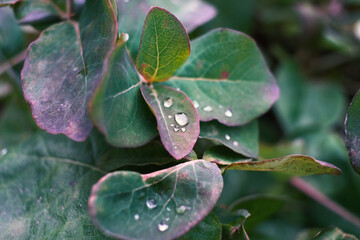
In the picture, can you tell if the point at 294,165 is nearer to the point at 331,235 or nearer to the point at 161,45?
the point at 331,235

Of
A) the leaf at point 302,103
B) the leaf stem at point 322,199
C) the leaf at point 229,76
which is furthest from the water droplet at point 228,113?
the leaf at point 302,103

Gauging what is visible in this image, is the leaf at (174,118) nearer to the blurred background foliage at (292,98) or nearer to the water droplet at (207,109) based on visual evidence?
the water droplet at (207,109)

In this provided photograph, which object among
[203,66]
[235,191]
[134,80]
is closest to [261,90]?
[203,66]

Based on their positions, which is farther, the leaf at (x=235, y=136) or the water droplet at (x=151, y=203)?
the leaf at (x=235, y=136)

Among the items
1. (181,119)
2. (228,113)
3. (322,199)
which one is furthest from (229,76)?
(322,199)

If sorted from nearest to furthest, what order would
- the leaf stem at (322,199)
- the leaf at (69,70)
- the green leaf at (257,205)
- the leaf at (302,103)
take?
the leaf at (69,70) < the green leaf at (257,205) < the leaf stem at (322,199) < the leaf at (302,103)

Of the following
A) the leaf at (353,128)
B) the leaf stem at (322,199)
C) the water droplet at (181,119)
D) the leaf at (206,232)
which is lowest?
the leaf stem at (322,199)

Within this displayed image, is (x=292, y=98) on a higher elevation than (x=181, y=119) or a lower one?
lower
